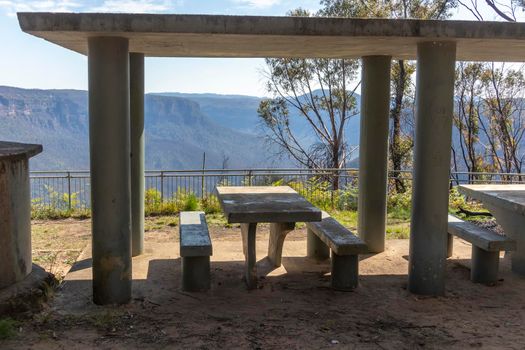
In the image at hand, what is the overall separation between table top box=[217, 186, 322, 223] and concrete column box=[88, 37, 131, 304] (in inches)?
47.3

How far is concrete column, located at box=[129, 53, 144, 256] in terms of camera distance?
7812 mm

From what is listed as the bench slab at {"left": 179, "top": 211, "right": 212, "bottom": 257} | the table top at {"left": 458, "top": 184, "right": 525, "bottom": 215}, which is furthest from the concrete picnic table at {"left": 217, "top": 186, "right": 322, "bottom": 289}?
the table top at {"left": 458, "top": 184, "right": 525, "bottom": 215}

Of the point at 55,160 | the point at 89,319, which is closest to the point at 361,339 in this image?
the point at 89,319

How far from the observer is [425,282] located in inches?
257

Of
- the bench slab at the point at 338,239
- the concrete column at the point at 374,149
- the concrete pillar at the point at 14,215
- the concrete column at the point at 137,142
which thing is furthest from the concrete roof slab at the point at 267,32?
the bench slab at the point at 338,239

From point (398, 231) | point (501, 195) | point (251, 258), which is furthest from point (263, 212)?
point (398, 231)

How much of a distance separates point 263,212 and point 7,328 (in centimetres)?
276

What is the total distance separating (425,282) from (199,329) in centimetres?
278

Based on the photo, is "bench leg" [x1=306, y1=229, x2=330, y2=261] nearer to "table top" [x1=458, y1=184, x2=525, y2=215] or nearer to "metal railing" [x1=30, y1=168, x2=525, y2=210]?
"table top" [x1=458, y1=184, x2=525, y2=215]

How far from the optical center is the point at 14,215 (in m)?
5.91

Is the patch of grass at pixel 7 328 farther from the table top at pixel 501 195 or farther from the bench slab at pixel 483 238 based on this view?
the table top at pixel 501 195

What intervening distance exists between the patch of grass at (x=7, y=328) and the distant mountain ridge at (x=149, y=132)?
276 ft

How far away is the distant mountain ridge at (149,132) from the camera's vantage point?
3797 inches

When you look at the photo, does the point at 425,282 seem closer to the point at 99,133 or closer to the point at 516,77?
the point at 99,133
